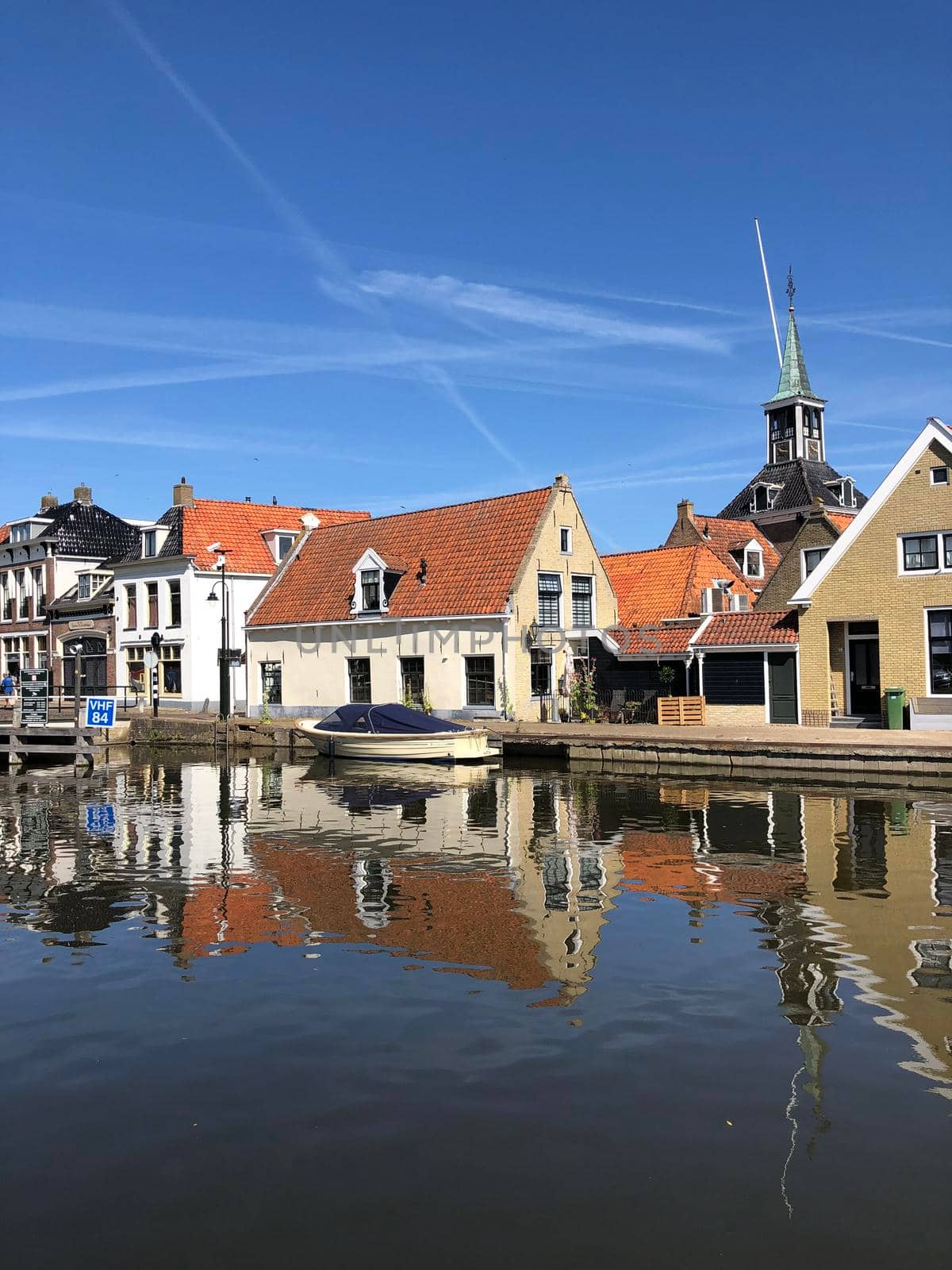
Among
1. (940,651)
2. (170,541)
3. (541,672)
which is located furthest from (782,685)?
(170,541)

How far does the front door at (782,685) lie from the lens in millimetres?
34219

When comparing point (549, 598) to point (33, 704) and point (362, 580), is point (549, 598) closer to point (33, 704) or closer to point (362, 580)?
point (362, 580)

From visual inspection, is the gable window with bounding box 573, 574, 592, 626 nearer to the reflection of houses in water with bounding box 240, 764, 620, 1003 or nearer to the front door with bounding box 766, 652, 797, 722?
the front door with bounding box 766, 652, 797, 722

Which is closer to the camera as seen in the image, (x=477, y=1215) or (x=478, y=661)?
(x=477, y=1215)

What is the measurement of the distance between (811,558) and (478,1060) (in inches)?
1291

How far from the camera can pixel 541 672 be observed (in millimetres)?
39688

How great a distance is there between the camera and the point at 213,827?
801 inches

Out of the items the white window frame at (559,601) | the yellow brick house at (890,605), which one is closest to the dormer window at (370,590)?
the white window frame at (559,601)

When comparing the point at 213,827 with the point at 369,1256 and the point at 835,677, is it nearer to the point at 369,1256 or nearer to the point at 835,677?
the point at 369,1256

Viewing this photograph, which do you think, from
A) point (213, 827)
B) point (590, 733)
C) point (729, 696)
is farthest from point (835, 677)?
point (213, 827)

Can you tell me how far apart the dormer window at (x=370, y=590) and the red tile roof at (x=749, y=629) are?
44.5ft

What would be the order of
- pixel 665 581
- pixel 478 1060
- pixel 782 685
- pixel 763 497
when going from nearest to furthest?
pixel 478 1060, pixel 782 685, pixel 665 581, pixel 763 497

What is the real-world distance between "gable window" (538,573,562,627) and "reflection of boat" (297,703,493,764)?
8.03 meters

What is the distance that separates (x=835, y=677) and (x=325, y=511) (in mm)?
31111
